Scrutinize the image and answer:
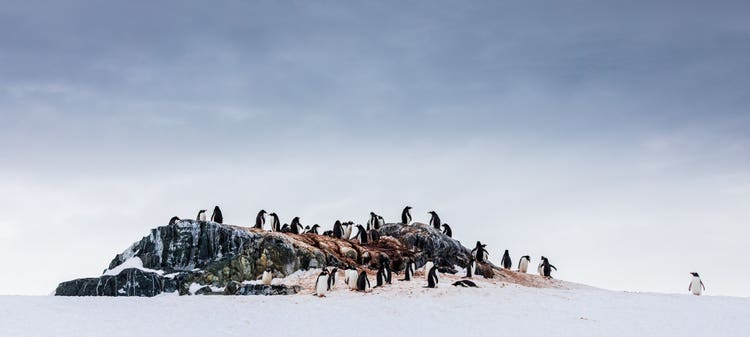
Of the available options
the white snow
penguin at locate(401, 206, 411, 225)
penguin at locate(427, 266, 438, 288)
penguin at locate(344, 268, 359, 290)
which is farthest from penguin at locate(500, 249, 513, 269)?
the white snow

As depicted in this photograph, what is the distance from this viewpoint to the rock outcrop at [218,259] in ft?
117

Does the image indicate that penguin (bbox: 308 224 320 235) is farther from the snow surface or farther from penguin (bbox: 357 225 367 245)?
the snow surface

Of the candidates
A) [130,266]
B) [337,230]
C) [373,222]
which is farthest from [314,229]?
[130,266]

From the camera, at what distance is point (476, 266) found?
42750 millimetres

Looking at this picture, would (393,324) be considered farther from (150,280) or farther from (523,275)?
(523,275)

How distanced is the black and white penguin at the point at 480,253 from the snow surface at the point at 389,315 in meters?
14.7

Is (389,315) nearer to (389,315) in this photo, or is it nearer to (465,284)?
(389,315)

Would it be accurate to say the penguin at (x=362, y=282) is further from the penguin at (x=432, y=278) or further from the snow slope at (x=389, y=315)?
the penguin at (x=432, y=278)

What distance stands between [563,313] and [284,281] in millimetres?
15359

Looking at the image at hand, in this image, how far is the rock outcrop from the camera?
35594 millimetres

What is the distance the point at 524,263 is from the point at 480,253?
6015 mm

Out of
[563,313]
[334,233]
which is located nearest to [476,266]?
[334,233]

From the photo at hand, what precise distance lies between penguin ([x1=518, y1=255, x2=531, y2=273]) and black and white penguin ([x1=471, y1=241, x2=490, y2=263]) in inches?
131

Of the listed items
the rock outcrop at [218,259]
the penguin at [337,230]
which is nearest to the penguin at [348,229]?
the penguin at [337,230]
